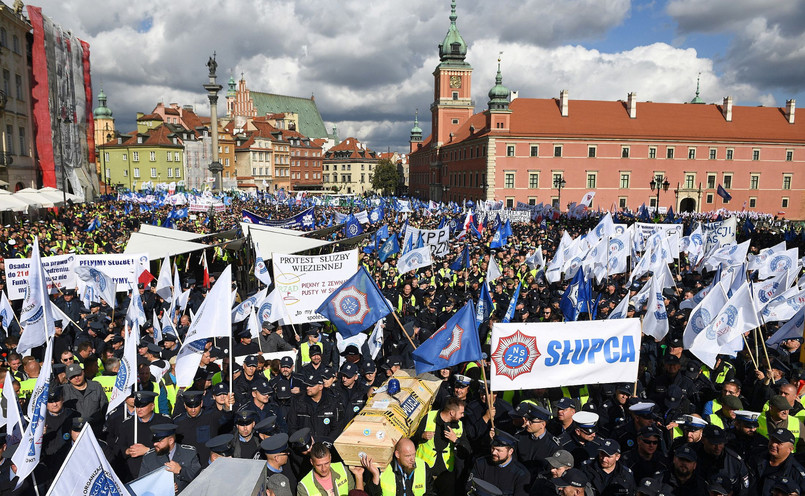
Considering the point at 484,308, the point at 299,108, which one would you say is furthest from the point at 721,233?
the point at 299,108

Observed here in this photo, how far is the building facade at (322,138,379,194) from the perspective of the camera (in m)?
114

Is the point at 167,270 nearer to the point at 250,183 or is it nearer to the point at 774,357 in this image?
the point at 774,357

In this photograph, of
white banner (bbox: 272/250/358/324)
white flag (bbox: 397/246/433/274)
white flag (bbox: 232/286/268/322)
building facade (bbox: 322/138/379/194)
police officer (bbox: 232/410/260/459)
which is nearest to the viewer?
police officer (bbox: 232/410/260/459)

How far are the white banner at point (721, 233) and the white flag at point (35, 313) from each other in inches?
702

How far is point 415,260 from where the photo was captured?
13.9m

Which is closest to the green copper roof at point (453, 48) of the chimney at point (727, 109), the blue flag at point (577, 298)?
the chimney at point (727, 109)

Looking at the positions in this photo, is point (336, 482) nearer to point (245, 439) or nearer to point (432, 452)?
point (432, 452)

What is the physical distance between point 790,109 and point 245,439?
75.9 meters

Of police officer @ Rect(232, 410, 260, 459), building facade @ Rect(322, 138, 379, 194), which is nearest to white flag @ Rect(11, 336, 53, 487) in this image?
police officer @ Rect(232, 410, 260, 459)

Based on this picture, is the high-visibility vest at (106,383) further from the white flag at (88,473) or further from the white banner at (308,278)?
the white flag at (88,473)

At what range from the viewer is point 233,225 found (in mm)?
29297

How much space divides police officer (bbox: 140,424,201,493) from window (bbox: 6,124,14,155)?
123 feet

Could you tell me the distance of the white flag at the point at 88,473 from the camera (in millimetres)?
3346

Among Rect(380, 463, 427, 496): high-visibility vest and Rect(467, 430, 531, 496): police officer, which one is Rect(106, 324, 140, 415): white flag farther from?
Rect(467, 430, 531, 496): police officer
